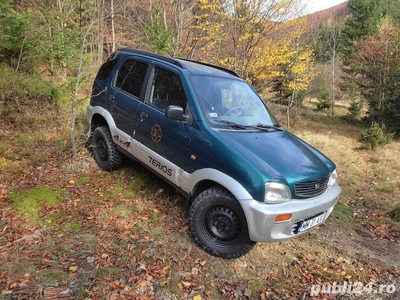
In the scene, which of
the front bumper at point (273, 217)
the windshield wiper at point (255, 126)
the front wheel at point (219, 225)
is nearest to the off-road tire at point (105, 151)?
the front wheel at point (219, 225)

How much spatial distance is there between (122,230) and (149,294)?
1049 mm

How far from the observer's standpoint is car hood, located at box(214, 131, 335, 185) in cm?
276

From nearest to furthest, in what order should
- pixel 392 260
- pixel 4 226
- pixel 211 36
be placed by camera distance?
pixel 4 226, pixel 392 260, pixel 211 36

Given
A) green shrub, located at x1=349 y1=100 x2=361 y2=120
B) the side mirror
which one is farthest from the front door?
green shrub, located at x1=349 y1=100 x2=361 y2=120

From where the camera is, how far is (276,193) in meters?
2.69

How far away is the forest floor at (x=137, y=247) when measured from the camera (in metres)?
2.60

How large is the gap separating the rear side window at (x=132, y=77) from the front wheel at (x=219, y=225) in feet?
6.50

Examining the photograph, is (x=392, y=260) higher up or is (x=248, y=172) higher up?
(x=248, y=172)

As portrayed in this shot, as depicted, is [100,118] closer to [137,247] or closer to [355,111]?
[137,247]

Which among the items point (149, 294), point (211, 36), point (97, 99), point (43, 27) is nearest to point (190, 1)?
point (211, 36)

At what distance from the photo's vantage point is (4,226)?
3.15 m

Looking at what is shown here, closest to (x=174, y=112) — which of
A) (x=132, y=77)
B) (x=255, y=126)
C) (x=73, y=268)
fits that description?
(x=255, y=126)

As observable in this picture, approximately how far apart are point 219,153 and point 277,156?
66 cm

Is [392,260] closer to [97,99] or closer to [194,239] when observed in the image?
[194,239]
